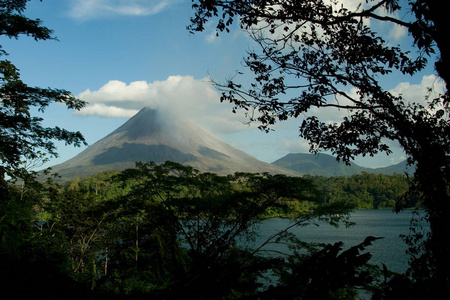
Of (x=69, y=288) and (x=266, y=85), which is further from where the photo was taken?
(x=266, y=85)

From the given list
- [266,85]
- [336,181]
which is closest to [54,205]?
[266,85]

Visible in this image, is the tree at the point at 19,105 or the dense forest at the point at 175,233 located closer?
the dense forest at the point at 175,233

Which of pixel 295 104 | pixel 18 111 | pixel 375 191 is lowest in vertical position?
pixel 375 191

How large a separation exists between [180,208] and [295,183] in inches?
171

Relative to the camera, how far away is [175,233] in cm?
1207

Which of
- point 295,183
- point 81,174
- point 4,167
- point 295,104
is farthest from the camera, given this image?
point 81,174

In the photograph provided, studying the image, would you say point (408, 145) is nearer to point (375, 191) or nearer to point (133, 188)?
point (133, 188)

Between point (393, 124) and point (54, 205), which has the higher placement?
point (393, 124)

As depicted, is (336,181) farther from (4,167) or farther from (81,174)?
(81,174)

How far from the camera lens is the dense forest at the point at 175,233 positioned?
777 mm

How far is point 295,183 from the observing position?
37.3 feet

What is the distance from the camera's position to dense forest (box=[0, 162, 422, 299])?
78 cm

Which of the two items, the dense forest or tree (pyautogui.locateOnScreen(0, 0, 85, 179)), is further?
tree (pyautogui.locateOnScreen(0, 0, 85, 179))

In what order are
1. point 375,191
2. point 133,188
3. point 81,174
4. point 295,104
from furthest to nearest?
point 81,174 → point 375,191 → point 133,188 → point 295,104
